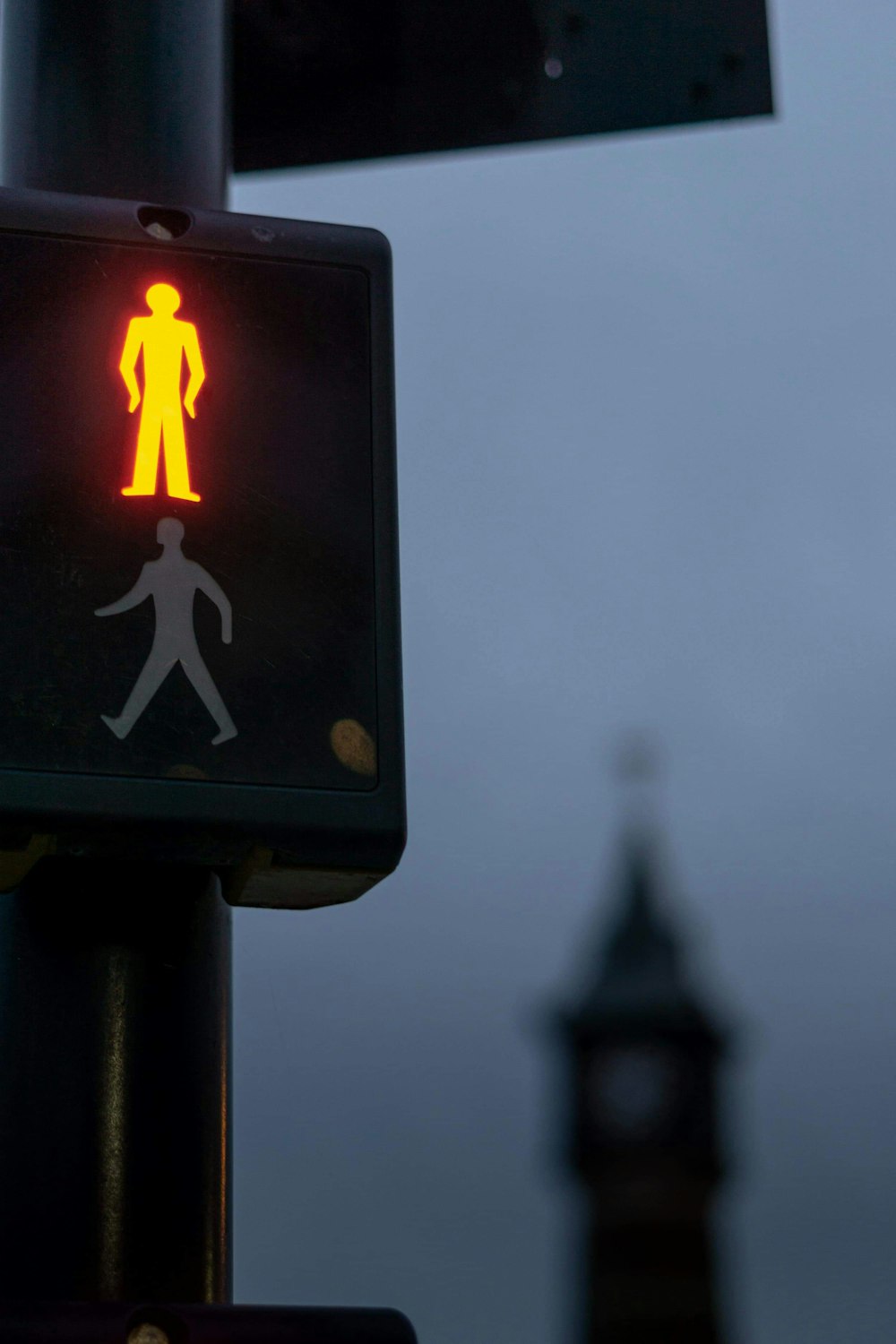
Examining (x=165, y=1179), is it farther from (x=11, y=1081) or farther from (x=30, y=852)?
(x=30, y=852)

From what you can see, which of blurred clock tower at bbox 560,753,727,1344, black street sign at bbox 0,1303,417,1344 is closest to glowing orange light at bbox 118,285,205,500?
black street sign at bbox 0,1303,417,1344

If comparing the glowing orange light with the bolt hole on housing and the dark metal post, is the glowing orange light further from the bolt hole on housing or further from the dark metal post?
the dark metal post

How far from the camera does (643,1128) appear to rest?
63906 mm

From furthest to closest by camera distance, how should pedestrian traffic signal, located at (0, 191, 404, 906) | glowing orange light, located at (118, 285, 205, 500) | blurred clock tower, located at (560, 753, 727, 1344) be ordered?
blurred clock tower, located at (560, 753, 727, 1344) → glowing orange light, located at (118, 285, 205, 500) → pedestrian traffic signal, located at (0, 191, 404, 906)

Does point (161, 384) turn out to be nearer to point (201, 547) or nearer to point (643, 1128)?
point (201, 547)

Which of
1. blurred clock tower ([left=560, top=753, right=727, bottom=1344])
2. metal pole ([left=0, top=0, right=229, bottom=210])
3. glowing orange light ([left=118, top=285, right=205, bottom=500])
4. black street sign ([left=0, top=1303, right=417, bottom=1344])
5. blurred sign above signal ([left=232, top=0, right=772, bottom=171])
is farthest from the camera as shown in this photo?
blurred clock tower ([left=560, top=753, right=727, bottom=1344])

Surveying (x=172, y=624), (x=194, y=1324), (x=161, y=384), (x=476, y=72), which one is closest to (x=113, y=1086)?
(x=194, y=1324)

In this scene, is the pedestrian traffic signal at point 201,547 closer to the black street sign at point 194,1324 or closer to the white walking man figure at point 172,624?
the white walking man figure at point 172,624

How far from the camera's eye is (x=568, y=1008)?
216 ft

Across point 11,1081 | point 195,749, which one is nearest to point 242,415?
point 195,749

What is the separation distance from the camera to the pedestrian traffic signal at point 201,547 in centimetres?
192

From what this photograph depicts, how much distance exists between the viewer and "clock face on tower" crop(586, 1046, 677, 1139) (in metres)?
63.7

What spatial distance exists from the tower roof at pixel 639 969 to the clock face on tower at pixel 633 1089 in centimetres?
110

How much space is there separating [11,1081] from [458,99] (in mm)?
1963
